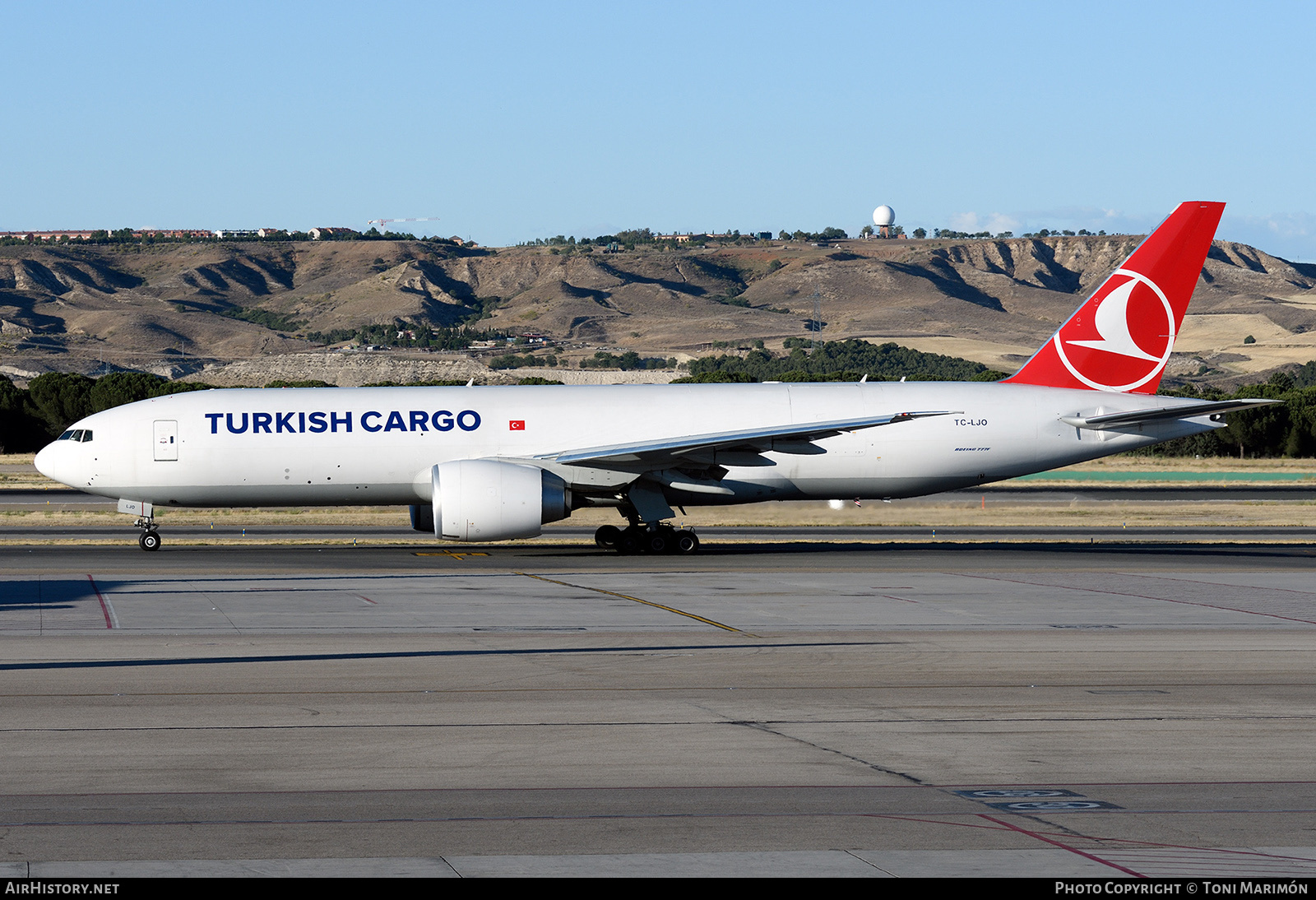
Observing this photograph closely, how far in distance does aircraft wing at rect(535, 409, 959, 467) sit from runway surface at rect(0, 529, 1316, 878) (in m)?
5.59

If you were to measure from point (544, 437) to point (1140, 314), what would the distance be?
16.4 meters

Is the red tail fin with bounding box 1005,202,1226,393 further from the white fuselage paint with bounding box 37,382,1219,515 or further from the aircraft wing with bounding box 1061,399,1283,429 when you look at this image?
the aircraft wing with bounding box 1061,399,1283,429

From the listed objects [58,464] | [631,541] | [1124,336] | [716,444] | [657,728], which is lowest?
[631,541]

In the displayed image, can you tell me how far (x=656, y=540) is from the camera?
3291cm

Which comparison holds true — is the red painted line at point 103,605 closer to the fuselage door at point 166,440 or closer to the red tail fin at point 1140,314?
the fuselage door at point 166,440

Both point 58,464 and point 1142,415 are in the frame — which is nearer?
point 58,464

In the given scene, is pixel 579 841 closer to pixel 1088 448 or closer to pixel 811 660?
pixel 811 660

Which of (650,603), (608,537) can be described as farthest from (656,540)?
(650,603)

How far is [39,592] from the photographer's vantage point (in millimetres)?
24484

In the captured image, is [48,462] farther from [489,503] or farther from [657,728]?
[657,728]

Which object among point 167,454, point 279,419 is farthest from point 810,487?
point 167,454

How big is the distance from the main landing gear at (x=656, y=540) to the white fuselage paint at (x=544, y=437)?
860 millimetres

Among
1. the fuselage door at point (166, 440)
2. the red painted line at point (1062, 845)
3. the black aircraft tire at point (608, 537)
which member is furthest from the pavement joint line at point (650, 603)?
the fuselage door at point (166, 440)

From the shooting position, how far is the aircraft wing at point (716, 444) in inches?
1220
